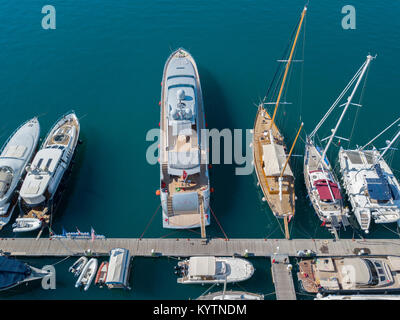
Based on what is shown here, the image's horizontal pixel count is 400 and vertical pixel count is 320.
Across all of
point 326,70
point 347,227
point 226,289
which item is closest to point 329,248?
point 347,227

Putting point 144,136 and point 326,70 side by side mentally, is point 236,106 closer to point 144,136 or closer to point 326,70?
point 144,136

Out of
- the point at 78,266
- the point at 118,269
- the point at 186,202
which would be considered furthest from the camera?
the point at 186,202

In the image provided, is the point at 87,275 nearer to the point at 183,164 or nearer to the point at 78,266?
the point at 78,266

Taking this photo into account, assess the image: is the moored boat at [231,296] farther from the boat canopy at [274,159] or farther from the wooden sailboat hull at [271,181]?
the boat canopy at [274,159]

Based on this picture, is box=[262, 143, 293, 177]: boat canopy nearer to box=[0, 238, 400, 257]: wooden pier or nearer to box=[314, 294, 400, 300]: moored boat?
box=[0, 238, 400, 257]: wooden pier

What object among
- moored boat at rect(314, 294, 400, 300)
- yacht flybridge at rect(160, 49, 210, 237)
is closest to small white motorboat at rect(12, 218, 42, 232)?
yacht flybridge at rect(160, 49, 210, 237)

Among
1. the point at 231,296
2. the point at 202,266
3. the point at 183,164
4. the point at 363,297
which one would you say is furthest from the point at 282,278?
the point at 183,164
